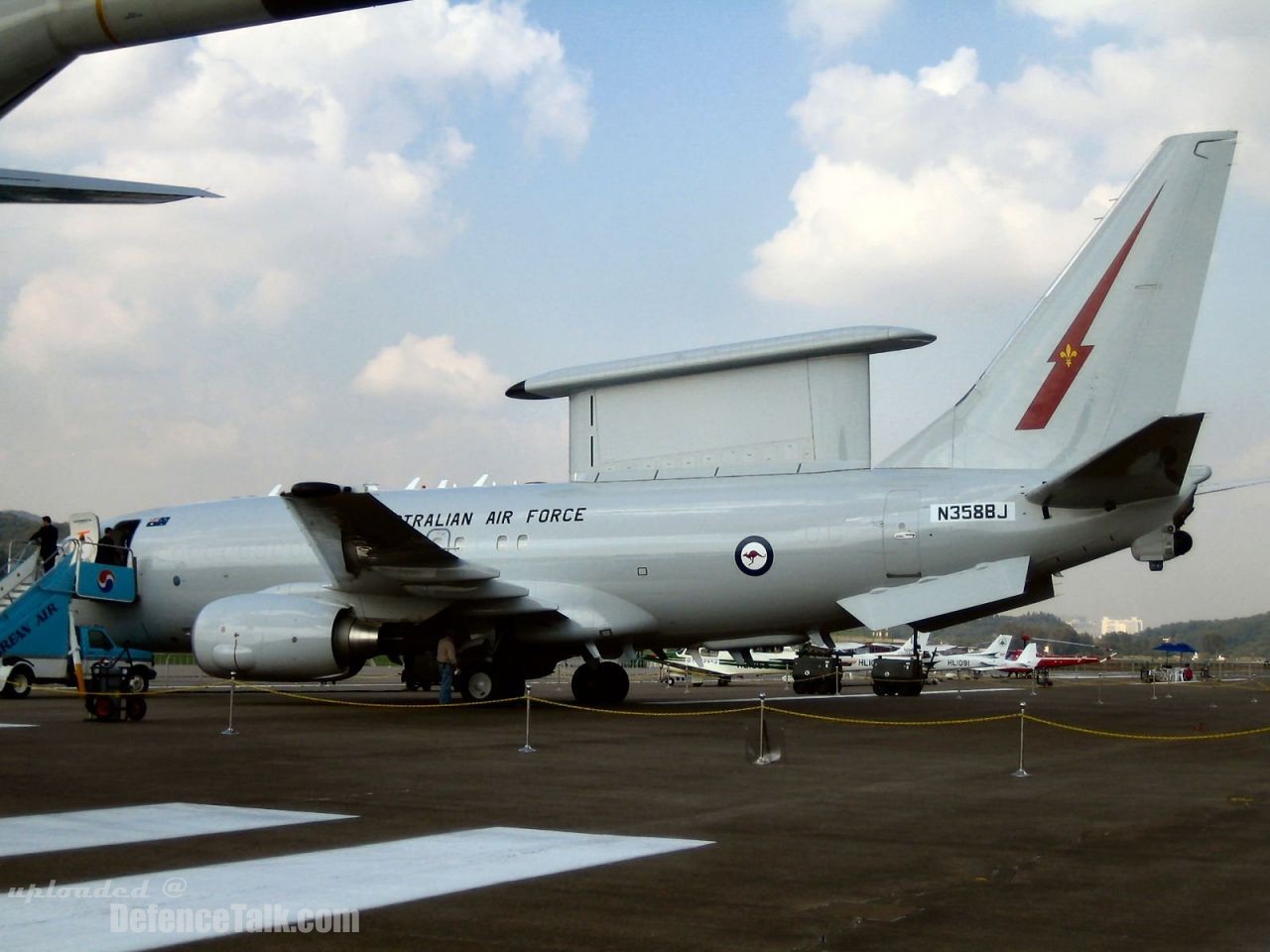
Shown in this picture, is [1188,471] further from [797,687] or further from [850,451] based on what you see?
[797,687]

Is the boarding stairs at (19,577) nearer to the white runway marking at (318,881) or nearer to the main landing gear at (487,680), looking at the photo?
the main landing gear at (487,680)

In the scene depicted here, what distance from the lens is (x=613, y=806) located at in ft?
30.4

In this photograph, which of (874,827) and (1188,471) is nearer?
(874,827)

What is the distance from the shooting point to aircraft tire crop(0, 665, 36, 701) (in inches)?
919

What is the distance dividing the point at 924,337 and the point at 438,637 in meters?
8.96

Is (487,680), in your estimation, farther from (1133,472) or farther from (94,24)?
(94,24)

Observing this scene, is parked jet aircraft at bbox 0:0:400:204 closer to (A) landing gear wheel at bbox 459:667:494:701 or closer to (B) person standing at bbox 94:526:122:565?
(A) landing gear wheel at bbox 459:667:494:701

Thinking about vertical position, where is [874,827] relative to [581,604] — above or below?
below

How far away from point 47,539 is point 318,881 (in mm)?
20803

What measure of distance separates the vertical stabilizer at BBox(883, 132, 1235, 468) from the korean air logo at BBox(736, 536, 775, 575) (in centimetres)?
310

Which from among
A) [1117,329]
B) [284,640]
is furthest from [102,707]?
[1117,329]

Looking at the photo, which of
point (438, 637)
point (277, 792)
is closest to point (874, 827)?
point (277, 792)

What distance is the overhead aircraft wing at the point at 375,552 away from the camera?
17.5m

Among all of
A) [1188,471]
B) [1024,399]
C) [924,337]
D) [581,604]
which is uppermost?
[924,337]
